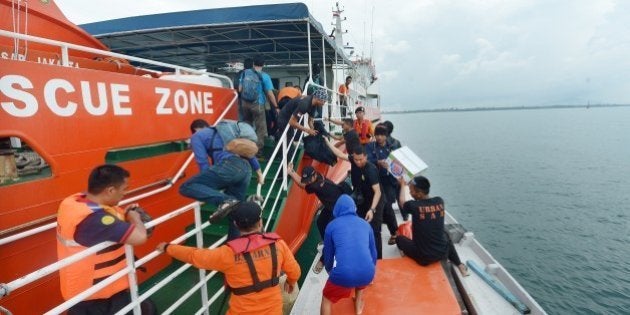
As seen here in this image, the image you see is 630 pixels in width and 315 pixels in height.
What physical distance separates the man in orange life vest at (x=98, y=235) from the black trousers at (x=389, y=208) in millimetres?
3997

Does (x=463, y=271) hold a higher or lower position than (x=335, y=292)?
lower

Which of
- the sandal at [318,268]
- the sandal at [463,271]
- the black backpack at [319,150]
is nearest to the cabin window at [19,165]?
the sandal at [318,268]

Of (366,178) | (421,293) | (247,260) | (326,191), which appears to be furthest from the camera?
(366,178)

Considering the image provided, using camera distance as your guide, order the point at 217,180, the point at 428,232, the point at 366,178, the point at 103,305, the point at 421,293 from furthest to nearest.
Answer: the point at 366,178 → the point at 428,232 → the point at 421,293 → the point at 217,180 → the point at 103,305

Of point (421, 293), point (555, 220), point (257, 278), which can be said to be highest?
point (257, 278)

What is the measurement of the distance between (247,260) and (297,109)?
116 inches

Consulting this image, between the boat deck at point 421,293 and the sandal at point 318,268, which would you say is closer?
the boat deck at point 421,293

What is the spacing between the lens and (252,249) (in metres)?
2.37

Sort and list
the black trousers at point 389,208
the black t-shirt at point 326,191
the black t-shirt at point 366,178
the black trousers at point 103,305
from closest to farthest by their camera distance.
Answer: the black trousers at point 103,305 → the black t-shirt at point 326,191 → the black t-shirt at point 366,178 → the black trousers at point 389,208

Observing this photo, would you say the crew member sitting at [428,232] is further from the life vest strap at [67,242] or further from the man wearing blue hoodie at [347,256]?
the life vest strap at [67,242]

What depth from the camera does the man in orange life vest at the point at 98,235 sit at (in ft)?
6.23

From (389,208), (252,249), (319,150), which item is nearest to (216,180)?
(252,249)

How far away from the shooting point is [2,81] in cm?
243

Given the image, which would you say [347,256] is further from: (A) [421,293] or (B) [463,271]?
(B) [463,271]
